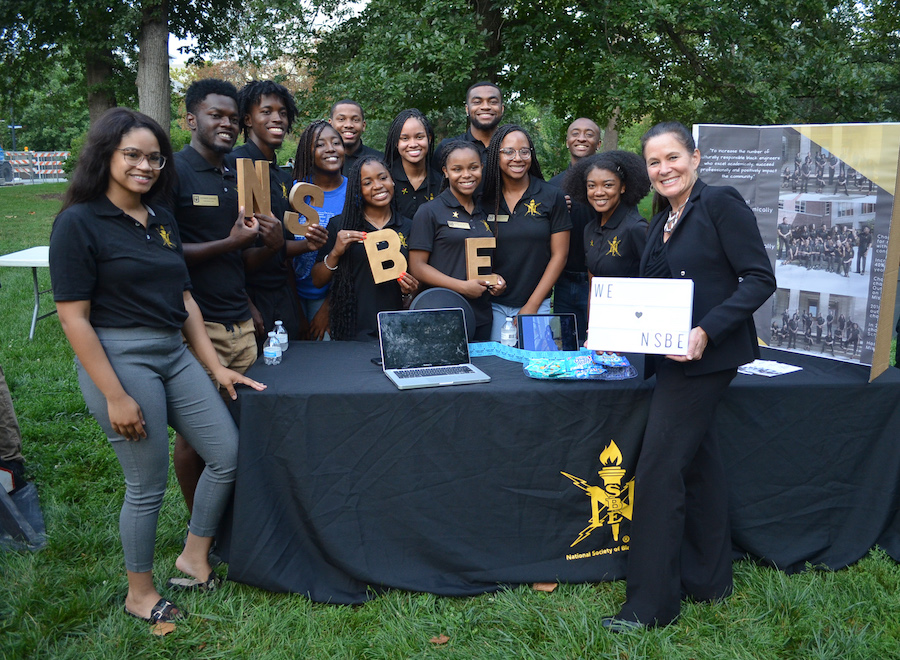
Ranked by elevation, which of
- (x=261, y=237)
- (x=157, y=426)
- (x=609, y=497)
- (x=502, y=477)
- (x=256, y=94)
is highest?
(x=256, y=94)

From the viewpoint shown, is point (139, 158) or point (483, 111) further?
point (483, 111)

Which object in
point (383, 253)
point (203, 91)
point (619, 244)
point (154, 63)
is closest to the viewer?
point (203, 91)

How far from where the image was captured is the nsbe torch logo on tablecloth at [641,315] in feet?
8.46

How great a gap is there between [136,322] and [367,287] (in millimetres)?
1557

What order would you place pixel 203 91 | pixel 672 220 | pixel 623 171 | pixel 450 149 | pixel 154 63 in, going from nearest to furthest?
pixel 672 220, pixel 203 91, pixel 623 171, pixel 450 149, pixel 154 63

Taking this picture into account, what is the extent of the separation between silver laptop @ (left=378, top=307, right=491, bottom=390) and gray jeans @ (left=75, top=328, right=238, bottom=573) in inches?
31.9

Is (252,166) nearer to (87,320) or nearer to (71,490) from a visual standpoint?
(87,320)

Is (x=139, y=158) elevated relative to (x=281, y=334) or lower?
elevated

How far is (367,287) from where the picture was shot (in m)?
3.95

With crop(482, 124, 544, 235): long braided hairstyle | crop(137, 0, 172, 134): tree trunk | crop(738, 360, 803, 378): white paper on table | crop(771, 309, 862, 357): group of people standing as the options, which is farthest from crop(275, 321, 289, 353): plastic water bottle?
crop(137, 0, 172, 134): tree trunk

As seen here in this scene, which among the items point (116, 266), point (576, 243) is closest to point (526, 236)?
point (576, 243)

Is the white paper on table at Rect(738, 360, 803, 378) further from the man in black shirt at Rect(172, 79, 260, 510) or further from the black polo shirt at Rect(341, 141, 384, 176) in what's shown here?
the black polo shirt at Rect(341, 141, 384, 176)

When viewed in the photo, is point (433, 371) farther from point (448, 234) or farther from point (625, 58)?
point (625, 58)

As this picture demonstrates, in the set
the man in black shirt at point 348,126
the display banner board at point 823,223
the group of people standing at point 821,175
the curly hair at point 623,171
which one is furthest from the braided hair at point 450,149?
the group of people standing at point 821,175
